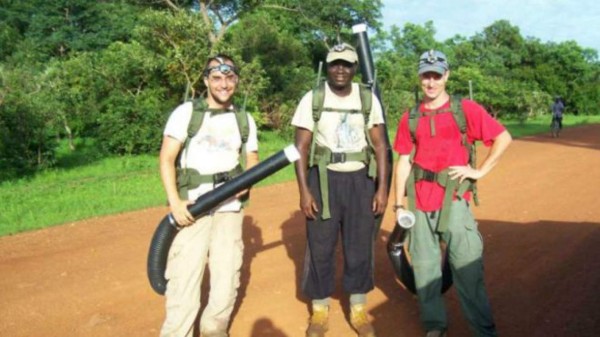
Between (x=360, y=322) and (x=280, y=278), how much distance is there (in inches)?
59.5

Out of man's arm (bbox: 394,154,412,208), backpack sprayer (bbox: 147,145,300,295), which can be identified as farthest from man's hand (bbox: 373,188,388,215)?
backpack sprayer (bbox: 147,145,300,295)

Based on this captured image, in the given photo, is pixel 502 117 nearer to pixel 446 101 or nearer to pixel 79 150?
pixel 79 150

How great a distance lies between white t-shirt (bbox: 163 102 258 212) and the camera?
11.5 ft

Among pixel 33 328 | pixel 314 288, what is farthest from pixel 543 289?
pixel 33 328

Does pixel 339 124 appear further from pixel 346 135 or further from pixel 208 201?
pixel 208 201

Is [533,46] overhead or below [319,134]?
overhead

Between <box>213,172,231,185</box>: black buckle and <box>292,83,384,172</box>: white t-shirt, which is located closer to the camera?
<box>213,172,231,185</box>: black buckle

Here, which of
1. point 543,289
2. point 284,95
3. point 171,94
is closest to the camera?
point 543,289

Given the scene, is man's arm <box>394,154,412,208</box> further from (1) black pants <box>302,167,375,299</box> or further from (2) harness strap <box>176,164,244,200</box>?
(2) harness strap <box>176,164,244,200</box>

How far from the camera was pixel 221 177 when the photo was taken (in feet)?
12.0

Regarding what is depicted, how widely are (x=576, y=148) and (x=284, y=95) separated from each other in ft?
39.9

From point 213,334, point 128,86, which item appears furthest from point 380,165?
point 128,86

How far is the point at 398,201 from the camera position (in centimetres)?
392

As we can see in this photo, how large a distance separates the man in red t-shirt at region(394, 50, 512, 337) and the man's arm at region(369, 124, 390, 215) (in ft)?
0.66
